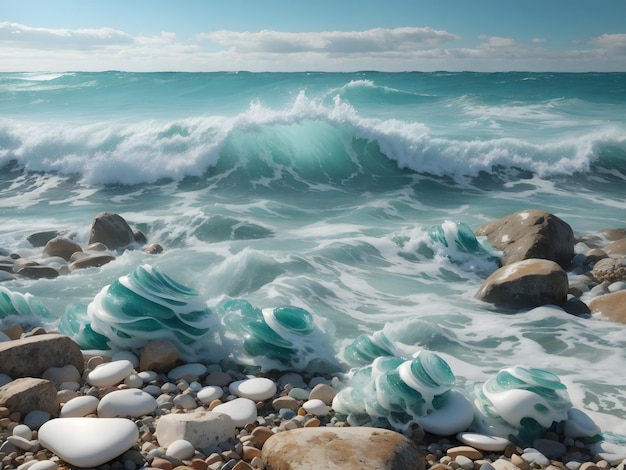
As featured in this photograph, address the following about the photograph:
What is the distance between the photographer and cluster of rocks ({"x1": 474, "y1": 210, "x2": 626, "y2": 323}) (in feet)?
20.5

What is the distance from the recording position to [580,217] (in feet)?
36.0

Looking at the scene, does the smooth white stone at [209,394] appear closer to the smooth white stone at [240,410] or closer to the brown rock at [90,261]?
the smooth white stone at [240,410]

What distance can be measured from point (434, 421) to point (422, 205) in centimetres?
891

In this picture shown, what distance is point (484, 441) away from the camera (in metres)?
3.39

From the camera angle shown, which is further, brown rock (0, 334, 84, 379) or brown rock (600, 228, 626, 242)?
brown rock (600, 228, 626, 242)

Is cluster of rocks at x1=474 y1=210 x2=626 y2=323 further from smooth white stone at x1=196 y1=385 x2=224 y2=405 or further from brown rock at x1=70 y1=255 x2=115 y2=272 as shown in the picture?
brown rock at x1=70 y1=255 x2=115 y2=272

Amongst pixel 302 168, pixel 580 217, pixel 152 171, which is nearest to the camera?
pixel 580 217

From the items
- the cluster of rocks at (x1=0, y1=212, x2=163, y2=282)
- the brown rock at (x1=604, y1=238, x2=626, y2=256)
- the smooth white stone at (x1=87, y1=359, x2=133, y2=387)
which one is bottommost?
the cluster of rocks at (x1=0, y1=212, x2=163, y2=282)

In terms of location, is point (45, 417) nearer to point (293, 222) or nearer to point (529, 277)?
point (529, 277)

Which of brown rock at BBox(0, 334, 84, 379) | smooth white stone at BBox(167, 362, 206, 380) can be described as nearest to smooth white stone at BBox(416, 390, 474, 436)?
smooth white stone at BBox(167, 362, 206, 380)

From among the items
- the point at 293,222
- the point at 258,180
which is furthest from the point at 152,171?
the point at 293,222

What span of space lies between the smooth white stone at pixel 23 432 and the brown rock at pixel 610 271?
6.33 meters

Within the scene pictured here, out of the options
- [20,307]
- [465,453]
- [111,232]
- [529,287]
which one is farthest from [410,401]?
[111,232]

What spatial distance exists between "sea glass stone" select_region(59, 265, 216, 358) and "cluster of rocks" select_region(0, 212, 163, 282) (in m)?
2.64
